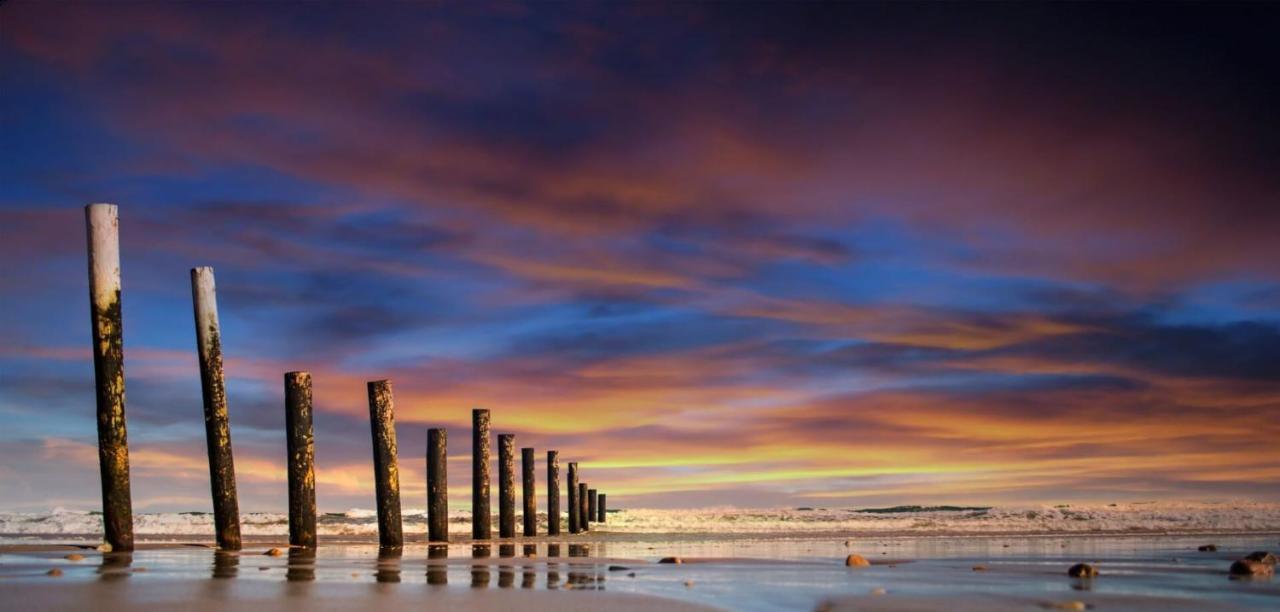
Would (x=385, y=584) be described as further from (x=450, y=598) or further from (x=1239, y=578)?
(x=1239, y=578)

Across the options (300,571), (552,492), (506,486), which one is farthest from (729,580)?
(552,492)

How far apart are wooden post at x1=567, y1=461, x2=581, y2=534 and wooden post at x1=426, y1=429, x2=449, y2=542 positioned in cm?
1206

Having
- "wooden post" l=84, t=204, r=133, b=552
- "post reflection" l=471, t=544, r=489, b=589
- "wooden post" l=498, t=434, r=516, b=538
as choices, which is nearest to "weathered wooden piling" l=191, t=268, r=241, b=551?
"wooden post" l=84, t=204, r=133, b=552

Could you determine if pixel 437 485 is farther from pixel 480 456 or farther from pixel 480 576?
pixel 480 576

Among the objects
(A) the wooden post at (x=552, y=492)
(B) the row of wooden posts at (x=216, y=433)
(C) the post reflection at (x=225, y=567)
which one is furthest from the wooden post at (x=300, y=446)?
(A) the wooden post at (x=552, y=492)

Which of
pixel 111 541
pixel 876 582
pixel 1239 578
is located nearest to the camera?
pixel 876 582

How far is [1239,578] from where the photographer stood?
835cm

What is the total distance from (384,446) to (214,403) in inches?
130

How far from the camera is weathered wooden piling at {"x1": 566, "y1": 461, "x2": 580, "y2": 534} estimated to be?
31766 mm

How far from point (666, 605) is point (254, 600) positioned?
2.18 metres

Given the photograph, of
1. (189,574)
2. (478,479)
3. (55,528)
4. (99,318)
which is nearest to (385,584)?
(189,574)

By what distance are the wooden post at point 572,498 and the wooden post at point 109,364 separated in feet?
64.8

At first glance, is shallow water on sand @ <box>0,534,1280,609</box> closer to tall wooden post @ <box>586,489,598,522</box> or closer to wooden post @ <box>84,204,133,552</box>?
wooden post @ <box>84,204,133,552</box>

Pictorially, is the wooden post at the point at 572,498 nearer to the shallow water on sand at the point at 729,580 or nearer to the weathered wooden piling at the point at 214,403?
the weathered wooden piling at the point at 214,403
